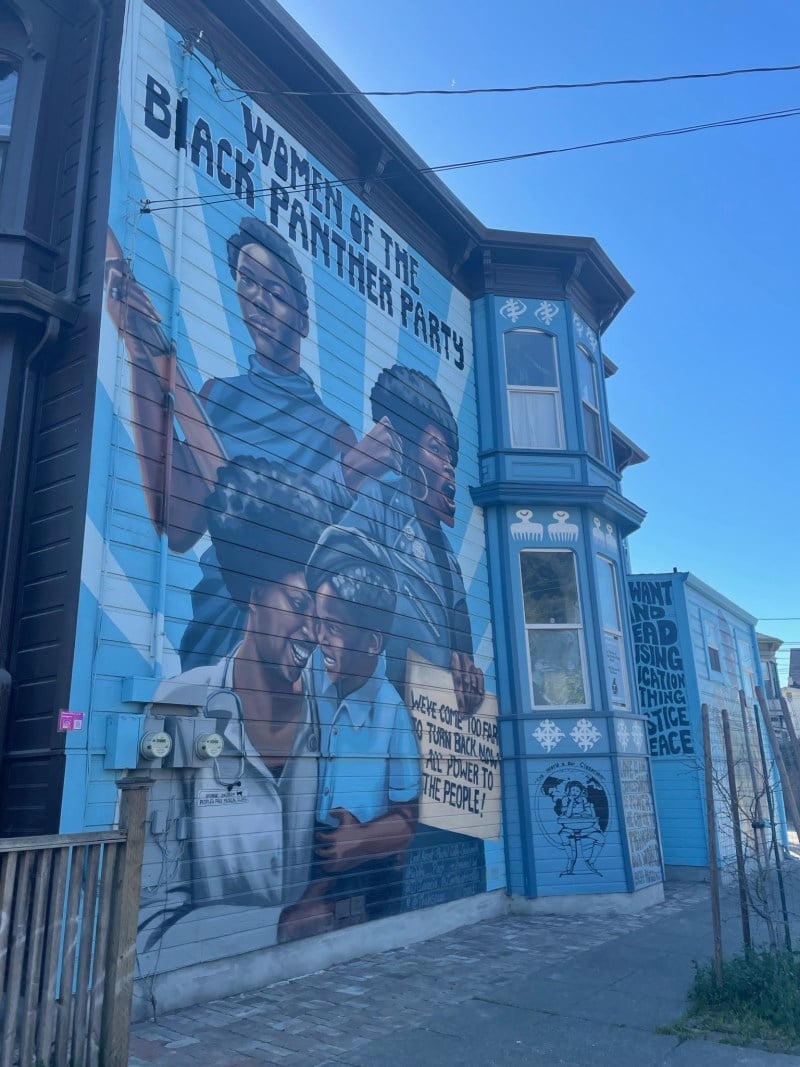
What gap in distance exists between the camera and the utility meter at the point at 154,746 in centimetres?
608

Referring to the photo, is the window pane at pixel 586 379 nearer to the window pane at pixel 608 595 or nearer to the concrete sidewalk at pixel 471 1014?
the window pane at pixel 608 595

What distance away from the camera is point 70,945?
4270 mm

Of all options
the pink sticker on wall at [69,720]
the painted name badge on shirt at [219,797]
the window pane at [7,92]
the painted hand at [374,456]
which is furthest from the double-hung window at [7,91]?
the painted name badge on shirt at [219,797]

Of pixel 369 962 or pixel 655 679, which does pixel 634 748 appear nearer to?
pixel 655 679

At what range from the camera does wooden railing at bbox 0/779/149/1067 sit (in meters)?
3.99

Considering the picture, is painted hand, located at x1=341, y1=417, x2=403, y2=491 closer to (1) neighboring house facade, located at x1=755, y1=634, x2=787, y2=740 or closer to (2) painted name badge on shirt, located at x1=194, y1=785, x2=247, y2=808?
(2) painted name badge on shirt, located at x1=194, y1=785, x2=247, y2=808

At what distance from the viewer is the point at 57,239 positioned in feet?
23.1

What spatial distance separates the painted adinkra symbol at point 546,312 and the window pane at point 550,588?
3.47 metres

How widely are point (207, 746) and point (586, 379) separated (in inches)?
342

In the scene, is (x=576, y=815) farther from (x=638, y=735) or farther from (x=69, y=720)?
(x=69, y=720)

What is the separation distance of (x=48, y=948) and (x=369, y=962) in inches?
171

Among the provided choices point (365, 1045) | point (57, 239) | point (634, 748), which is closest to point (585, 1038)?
point (365, 1045)

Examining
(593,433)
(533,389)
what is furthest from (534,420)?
(593,433)

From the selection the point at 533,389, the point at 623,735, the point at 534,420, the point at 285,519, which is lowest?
the point at 623,735
